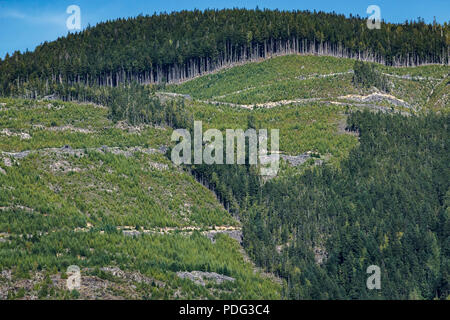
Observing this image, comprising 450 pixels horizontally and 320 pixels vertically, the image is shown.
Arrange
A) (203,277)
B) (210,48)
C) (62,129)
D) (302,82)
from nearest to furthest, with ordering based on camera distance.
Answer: (203,277), (62,129), (302,82), (210,48)

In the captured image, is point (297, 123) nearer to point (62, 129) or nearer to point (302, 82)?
point (302, 82)

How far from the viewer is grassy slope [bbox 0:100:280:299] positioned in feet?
250

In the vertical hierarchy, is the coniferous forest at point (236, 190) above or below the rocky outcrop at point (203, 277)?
above

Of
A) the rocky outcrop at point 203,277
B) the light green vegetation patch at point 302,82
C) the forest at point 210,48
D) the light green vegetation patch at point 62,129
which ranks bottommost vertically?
the rocky outcrop at point 203,277

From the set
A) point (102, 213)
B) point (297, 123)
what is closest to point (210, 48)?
point (297, 123)

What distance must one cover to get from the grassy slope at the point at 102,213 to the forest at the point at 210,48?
44.9 meters

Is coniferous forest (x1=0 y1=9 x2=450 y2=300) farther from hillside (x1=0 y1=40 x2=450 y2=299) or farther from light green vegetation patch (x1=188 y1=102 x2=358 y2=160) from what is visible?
light green vegetation patch (x1=188 y1=102 x2=358 y2=160)

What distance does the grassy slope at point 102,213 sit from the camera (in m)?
76.3

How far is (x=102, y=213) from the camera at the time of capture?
9544 centimetres

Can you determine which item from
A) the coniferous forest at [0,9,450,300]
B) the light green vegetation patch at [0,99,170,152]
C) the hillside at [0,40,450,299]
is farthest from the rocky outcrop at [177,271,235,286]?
the light green vegetation patch at [0,99,170,152]

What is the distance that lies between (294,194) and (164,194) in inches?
654

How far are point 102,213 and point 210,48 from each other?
300 feet

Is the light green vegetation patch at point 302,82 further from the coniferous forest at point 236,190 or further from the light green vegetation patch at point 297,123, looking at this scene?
the light green vegetation patch at point 297,123

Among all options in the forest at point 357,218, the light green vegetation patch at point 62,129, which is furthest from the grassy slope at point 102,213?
the forest at point 357,218
